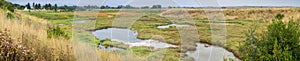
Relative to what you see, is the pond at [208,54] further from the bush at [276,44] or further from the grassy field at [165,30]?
the bush at [276,44]

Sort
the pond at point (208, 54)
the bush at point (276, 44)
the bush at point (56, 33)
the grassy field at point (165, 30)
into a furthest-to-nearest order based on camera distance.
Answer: the pond at point (208, 54) < the grassy field at point (165, 30) < the bush at point (56, 33) < the bush at point (276, 44)

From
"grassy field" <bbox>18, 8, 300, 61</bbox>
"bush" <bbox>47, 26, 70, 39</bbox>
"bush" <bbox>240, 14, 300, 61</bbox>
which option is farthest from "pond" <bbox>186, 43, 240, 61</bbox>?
"bush" <bbox>240, 14, 300, 61</bbox>

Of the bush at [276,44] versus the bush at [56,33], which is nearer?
the bush at [276,44]

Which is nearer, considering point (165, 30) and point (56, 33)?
point (56, 33)

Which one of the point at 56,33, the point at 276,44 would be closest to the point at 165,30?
the point at 56,33

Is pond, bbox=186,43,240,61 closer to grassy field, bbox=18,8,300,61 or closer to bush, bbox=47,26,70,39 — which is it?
grassy field, bbox=18,8,300,61

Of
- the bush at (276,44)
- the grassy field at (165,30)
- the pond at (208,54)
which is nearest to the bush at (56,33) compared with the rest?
the grassy field at (165,30)

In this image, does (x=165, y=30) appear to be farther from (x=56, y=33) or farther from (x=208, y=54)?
(x=56, y=33)

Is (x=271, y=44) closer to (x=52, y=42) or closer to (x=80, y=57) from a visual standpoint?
(x=80, y=57)

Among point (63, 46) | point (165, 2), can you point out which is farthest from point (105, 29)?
point (63, 46)
